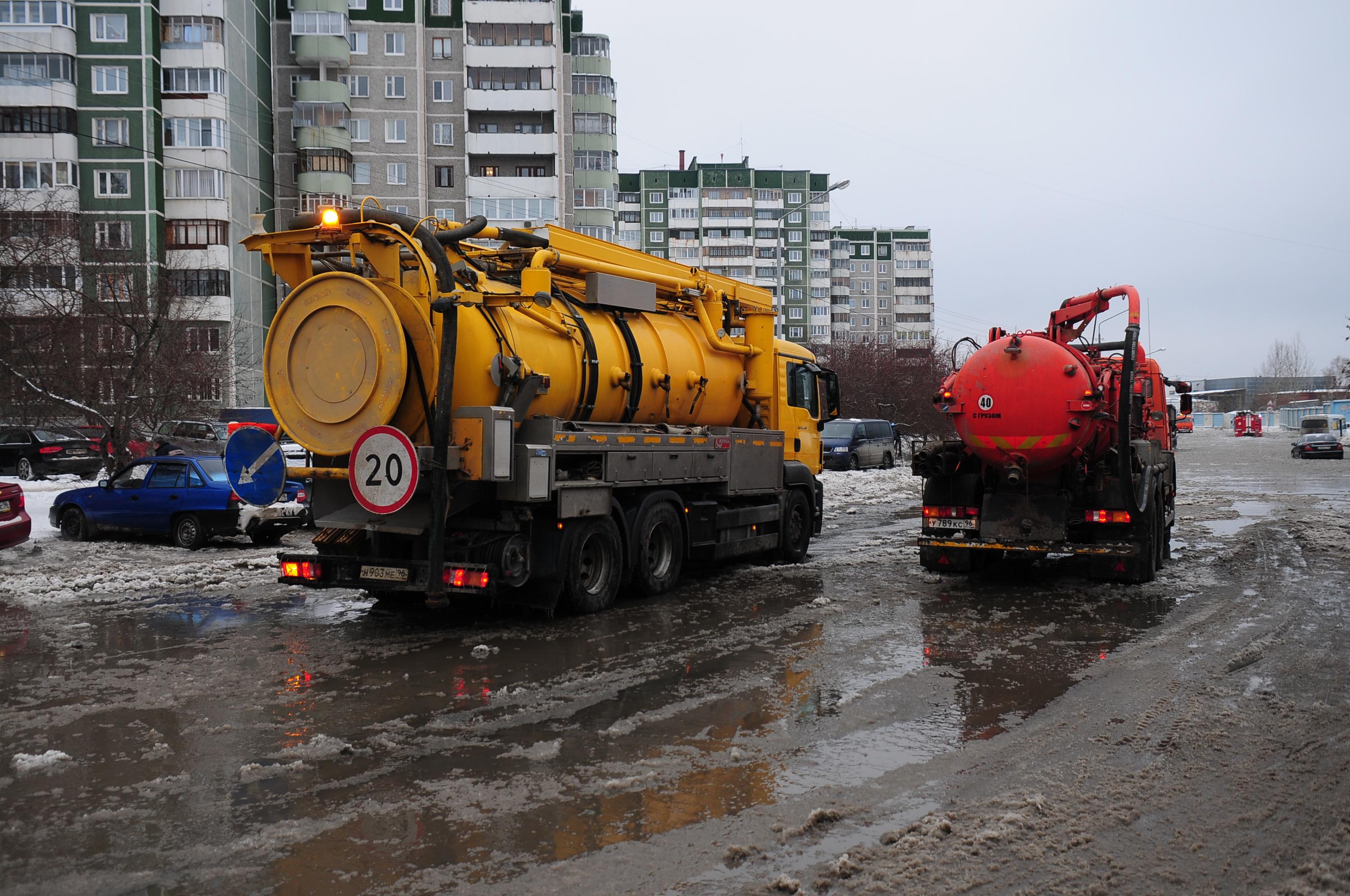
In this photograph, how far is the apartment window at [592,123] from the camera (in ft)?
217

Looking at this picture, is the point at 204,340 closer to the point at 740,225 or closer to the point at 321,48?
the point at 321,48

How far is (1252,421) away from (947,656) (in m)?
99.9

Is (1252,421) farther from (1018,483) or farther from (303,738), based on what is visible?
(303,738)

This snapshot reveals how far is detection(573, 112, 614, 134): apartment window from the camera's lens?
2608 inches

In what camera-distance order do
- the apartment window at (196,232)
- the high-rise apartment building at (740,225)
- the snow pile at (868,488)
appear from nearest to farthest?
the snow pile at (868,488) < the apartment window at (196,232) < the high-rise apartment building at (740,225)

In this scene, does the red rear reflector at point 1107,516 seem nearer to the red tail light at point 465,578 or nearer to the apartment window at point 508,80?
the red tail light at point 465,578

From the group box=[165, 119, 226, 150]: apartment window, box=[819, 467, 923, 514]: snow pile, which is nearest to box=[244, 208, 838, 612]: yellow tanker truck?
box=[819, 467, 923, 514]: snow pile

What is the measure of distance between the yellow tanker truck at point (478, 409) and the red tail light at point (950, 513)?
9.50 ft

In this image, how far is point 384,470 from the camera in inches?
330

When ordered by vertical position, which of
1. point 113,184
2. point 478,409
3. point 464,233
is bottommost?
point 478,409

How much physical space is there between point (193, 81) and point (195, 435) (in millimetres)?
31018

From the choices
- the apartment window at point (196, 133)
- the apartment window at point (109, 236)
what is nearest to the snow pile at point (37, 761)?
the apartment window at point (109, 236)

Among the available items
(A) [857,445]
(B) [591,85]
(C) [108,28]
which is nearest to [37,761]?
(A) [857,445]

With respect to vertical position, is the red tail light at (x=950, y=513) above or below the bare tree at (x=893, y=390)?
below
